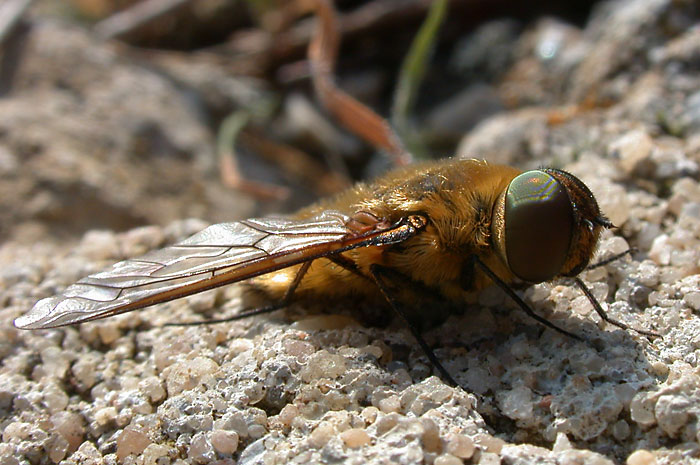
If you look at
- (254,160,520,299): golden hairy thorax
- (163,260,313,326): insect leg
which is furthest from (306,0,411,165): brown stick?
(163,260,313,326): insect leg

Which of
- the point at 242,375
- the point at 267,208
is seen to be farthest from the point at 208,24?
the point at 242,375

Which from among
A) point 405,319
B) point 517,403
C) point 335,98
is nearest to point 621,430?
point 517,403

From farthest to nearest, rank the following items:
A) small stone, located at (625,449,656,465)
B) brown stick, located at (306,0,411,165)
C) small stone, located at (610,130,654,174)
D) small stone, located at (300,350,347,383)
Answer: brown stick, located at (306,0,411,165) < small stone, located at (610,130,654,174) < small stone, located at (300,350,347,383) < small stone, located at (625,449,656,465)

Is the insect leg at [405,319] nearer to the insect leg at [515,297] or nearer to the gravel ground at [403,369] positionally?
the gravel ground at [403,369]

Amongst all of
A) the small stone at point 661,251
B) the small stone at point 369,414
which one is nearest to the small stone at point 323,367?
the small stone at point 369,414

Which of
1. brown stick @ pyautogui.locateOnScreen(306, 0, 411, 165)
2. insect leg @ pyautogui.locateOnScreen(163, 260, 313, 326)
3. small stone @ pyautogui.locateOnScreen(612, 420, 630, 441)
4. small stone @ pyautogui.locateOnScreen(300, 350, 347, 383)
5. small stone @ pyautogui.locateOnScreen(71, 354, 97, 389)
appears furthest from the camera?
brown stick @ pyautogui.locateOnScreen(306, 0, 411, 165)

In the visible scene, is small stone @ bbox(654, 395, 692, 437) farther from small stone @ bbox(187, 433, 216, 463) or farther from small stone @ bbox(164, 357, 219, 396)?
small stone @ bbox(164, 357, 219, 396)

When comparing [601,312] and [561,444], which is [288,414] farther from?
[601,312]
